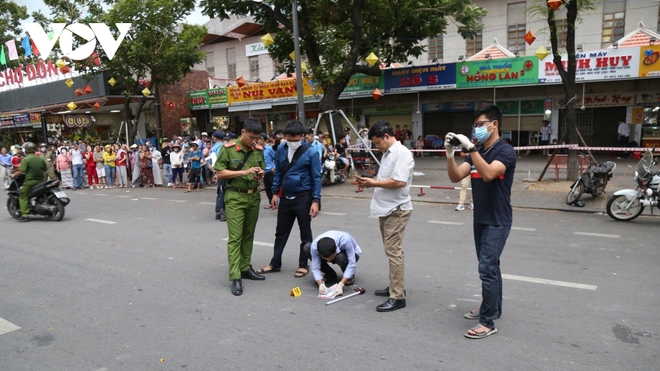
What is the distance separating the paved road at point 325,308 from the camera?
12.5 ft

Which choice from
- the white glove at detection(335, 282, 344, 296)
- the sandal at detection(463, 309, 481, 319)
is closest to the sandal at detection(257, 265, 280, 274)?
the white glove at detection(335, 282, 344, 296)

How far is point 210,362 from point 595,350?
2.98 meters

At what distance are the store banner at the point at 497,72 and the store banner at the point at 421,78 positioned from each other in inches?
14.0

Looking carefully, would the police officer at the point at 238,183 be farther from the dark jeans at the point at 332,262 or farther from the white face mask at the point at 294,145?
the dark jeans at the point at 332,262

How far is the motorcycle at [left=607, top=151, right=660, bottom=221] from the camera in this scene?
8430 mm

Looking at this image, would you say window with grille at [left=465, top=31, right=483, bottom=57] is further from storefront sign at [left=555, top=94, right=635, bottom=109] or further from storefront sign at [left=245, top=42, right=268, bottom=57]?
storefront sign at [left=245, top=42, right=268, bottom=57]

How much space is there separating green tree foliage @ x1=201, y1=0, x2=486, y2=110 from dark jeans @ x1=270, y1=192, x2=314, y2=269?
33.5 feet

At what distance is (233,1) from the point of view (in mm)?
16094

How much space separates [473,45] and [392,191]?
19.8m

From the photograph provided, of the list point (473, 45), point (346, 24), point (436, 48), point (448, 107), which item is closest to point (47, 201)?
point (346, 24)

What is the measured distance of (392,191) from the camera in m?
4.53

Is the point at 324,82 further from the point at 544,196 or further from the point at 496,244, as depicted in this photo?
the point at 496,244

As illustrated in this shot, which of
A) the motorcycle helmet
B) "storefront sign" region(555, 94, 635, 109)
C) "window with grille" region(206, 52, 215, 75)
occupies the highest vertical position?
"window with grille" region(206, 52, 215, 75)

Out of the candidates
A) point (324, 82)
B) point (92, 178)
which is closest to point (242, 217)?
point (324, 82)
